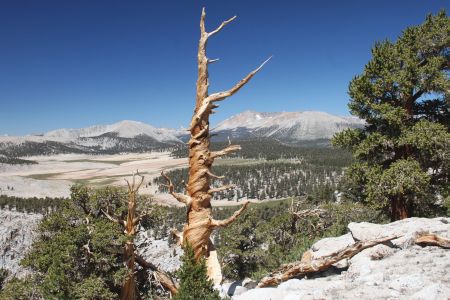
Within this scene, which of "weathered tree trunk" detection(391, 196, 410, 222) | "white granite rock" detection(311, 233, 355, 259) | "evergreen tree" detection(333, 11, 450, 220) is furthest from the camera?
"weathered tree trunk" detection(391, 196, 410, 222)

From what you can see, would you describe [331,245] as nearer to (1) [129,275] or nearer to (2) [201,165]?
(1) [129,275]

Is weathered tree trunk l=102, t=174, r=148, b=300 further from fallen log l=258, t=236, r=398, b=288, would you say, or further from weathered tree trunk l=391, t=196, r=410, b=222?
weathered tree trunk l=391, t=196, r=410, b=222

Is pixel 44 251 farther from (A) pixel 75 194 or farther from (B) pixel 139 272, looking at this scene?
(B) pixel 139 272

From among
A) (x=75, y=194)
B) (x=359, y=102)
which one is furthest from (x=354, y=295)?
(x=75, y=194)

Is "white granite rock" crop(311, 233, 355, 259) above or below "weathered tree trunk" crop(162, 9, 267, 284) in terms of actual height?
below

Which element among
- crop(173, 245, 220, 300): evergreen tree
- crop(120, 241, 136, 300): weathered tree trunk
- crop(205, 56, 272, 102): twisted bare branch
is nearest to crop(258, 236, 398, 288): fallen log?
crop(173, 245, 220, 300): evergreen tree

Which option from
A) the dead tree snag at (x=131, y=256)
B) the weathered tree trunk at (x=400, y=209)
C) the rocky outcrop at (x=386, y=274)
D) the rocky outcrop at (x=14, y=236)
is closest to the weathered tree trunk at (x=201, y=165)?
the rocky outcrop at (x=386, y=274)

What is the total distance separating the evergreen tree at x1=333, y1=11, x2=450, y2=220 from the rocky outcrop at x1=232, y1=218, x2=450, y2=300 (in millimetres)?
4110

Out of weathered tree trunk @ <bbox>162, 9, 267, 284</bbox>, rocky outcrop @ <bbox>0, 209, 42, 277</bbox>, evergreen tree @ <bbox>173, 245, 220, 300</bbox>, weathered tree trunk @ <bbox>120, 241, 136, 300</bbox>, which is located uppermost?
weathered tree trunk @ <bbox>162, 9, 267, 284</bbox>

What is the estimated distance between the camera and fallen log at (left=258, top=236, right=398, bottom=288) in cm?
1502

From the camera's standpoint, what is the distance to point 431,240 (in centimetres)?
1511

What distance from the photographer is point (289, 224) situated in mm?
40344

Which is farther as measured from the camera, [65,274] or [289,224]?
[289,224]

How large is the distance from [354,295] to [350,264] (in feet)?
11.5
